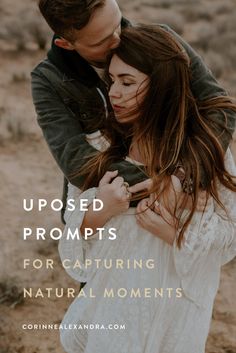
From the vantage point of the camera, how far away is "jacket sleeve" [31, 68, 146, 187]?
241cm

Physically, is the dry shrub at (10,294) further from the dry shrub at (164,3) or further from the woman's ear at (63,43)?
the dry shrub at (164,3)

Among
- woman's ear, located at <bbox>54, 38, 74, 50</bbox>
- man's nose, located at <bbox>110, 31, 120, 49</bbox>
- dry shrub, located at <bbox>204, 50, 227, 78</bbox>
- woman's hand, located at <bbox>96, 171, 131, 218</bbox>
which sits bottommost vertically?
dry shrub, located at <bbox>204, 50, 227, 78</bbox>

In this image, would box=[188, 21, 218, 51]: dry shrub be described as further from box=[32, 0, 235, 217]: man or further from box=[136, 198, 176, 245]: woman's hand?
box=[136, 198, 176, 245]: woman's hand

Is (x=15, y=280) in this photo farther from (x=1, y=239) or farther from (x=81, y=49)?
(x=81, y=49)

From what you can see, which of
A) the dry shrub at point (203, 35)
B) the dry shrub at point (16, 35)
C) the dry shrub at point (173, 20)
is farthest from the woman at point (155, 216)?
the dry shrub at point (173, 20)

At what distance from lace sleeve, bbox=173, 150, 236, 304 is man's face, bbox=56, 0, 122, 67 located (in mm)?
598

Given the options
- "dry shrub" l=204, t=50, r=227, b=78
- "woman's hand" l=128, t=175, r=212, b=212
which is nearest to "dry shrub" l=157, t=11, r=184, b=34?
"dry shrub" l=204, t=50, r=227, b=78

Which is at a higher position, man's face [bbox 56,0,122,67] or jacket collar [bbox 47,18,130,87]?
man's face [bbox 56,0,122,67]

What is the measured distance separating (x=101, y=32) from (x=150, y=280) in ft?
2.90

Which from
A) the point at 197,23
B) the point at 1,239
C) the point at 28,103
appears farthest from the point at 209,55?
the point at 1,239

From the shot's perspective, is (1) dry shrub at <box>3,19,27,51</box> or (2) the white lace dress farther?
(1) dry shrub at <box>3,19,27,51</box>

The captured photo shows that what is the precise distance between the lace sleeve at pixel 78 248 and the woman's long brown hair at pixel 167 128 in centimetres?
12

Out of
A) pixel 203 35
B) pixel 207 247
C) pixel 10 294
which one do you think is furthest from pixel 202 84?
pixel 203 35

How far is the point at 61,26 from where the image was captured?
95.4 inches
